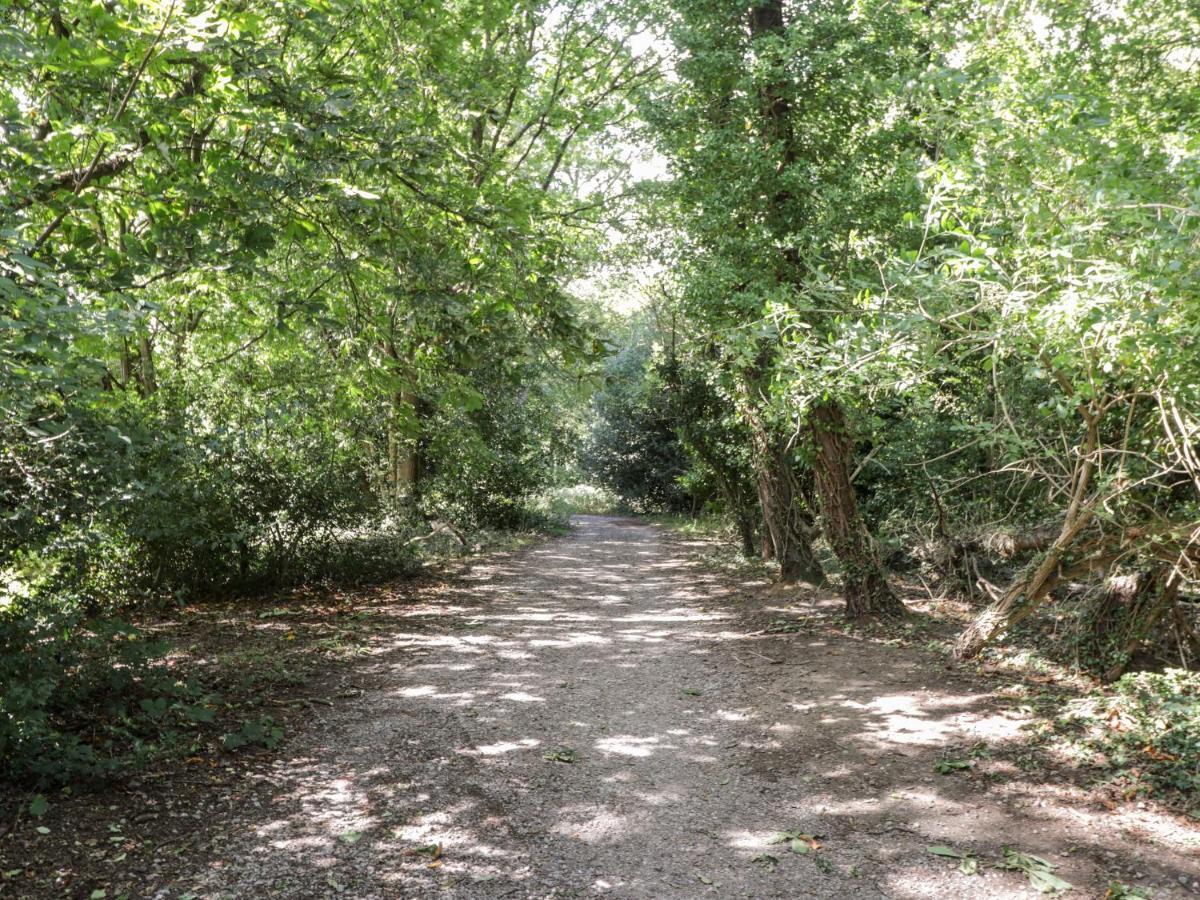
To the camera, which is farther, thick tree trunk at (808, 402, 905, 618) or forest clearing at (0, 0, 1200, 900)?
thick tree trunk at (808, 402, 905, 618)

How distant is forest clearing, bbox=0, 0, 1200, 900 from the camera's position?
4281mm

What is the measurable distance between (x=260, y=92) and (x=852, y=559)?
7.52 m

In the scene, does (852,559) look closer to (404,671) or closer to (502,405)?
(404,671)

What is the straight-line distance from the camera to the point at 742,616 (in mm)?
10898

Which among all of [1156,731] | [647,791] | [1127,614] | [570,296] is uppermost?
[570,296]

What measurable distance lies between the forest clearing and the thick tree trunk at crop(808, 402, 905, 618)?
0.06 meters

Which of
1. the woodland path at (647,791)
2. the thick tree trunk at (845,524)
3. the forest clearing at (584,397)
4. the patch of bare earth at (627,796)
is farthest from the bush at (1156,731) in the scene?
the thick tree trunk at (845,524)

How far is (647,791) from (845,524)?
219 inches

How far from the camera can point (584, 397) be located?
8.40m

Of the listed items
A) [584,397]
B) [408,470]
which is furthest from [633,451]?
[584,397]

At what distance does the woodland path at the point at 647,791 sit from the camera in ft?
13.1

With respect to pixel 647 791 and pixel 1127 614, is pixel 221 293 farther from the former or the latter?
pixel 1127 614

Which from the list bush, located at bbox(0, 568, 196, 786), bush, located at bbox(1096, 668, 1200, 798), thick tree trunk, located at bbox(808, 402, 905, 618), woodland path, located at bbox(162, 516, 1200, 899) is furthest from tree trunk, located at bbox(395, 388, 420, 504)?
bush, located at bbox(1096, 668, 1200, 798)

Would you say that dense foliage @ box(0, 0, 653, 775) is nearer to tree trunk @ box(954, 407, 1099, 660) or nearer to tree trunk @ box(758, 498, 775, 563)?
tree trunk @ box(954, 407, 1099, 660)
